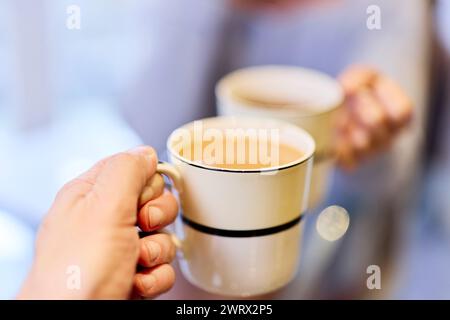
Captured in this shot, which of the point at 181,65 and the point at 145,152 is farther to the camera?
the point at 181,65

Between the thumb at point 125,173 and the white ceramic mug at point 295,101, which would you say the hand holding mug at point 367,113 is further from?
the thumb at point 125,173

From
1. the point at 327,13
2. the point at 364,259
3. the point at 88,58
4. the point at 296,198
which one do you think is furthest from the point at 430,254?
the point at 88,58

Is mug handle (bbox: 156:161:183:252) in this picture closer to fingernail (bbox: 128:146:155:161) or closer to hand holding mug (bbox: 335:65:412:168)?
fingernail (bbox: 128:146:155:161)

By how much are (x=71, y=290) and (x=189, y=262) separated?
0.36ft

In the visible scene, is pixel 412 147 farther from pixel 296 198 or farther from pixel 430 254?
pixel 296 198

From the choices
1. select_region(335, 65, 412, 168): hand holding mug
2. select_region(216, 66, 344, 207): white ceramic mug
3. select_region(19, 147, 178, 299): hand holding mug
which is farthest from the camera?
select_region(335, 65, 412, 168): hand holding mug

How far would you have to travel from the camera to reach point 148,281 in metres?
0.40

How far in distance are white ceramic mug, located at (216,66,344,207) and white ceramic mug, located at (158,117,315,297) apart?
0.09 m

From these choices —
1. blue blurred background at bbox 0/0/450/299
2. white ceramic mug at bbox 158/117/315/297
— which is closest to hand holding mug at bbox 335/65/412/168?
blue blurred background at bbox 0/0/450/299

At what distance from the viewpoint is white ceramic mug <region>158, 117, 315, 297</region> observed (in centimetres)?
39

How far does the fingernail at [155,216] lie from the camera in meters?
0.40

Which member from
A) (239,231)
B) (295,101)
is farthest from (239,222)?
(295,101)

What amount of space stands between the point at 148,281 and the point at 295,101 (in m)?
0.30

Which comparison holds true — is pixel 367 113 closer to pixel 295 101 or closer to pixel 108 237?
pixel 295 101
